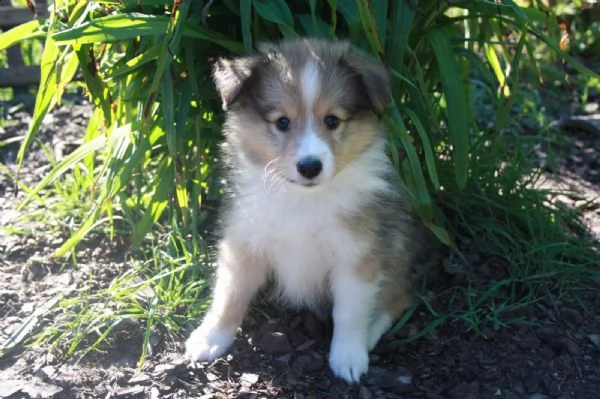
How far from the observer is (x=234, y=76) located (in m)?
3.15

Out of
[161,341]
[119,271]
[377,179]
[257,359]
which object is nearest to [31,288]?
[119,271]

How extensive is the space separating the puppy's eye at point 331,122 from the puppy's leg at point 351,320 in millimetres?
620

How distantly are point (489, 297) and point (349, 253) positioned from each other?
0.97 metres

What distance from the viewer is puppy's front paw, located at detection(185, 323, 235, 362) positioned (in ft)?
11.3

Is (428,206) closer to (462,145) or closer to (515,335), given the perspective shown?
(462,145)

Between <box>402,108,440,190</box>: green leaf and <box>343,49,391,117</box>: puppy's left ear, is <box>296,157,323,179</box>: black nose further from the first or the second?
<box>402,108,440,190</box>: green leaf

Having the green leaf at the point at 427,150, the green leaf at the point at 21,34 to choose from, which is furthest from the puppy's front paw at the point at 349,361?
the green leaf at the point at 21,34

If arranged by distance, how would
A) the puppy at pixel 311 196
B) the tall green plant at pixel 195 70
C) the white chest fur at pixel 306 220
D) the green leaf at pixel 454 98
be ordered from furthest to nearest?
the green leaf at pixel 454 98 < the tall green plant at pixel 195 70 < the white chest fur at pixel 306 220 < the puppy at pixel 311 196

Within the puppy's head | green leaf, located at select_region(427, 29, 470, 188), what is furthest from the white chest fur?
green leaf, located at select_region(427, 29, 470, 188)

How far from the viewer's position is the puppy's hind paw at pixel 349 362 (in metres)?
3.38

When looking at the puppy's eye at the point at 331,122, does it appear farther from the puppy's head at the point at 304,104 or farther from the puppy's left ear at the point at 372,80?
the puppy's left ear at the point at 372,80

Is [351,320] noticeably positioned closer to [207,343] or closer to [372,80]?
[207,343]

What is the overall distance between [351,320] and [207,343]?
0.64 m

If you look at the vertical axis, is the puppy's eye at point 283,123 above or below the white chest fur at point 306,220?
above
